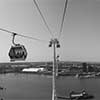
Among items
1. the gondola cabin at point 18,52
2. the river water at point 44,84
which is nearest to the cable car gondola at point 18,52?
the gondola cabin at point 18,52

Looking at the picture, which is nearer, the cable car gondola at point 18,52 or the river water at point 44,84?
the cable car gondola at point 18,52

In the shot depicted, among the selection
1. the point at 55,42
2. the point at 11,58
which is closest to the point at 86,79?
the point at 55,42

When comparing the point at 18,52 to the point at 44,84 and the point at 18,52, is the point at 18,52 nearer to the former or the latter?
the point at 18,52

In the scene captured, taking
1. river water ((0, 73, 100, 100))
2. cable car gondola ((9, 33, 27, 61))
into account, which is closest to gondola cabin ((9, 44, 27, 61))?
cable car gondola ((9, 33, 27, 61))

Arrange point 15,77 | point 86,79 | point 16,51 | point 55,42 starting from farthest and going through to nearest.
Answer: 1. point 15,77
2. point 86,79
3. point 55,42
4. point 16,51

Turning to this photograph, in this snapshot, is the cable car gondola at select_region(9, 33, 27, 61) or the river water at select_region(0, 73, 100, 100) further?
the river water at select_region(0, 73, 100, 100)

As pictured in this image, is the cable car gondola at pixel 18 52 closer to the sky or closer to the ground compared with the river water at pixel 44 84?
closer to the sky

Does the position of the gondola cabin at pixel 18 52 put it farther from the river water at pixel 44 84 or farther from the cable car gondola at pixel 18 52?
the river water at pixel 44 84

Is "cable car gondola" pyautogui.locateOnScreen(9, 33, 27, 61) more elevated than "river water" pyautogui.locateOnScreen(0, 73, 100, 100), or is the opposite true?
"cable car gondola" pyautogui.locateOnScreen(9, 33, 27, 61)

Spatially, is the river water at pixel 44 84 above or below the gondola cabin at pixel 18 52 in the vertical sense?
below

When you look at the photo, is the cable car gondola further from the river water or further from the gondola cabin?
the river water

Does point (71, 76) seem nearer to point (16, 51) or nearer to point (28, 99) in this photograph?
point (28, 99)
